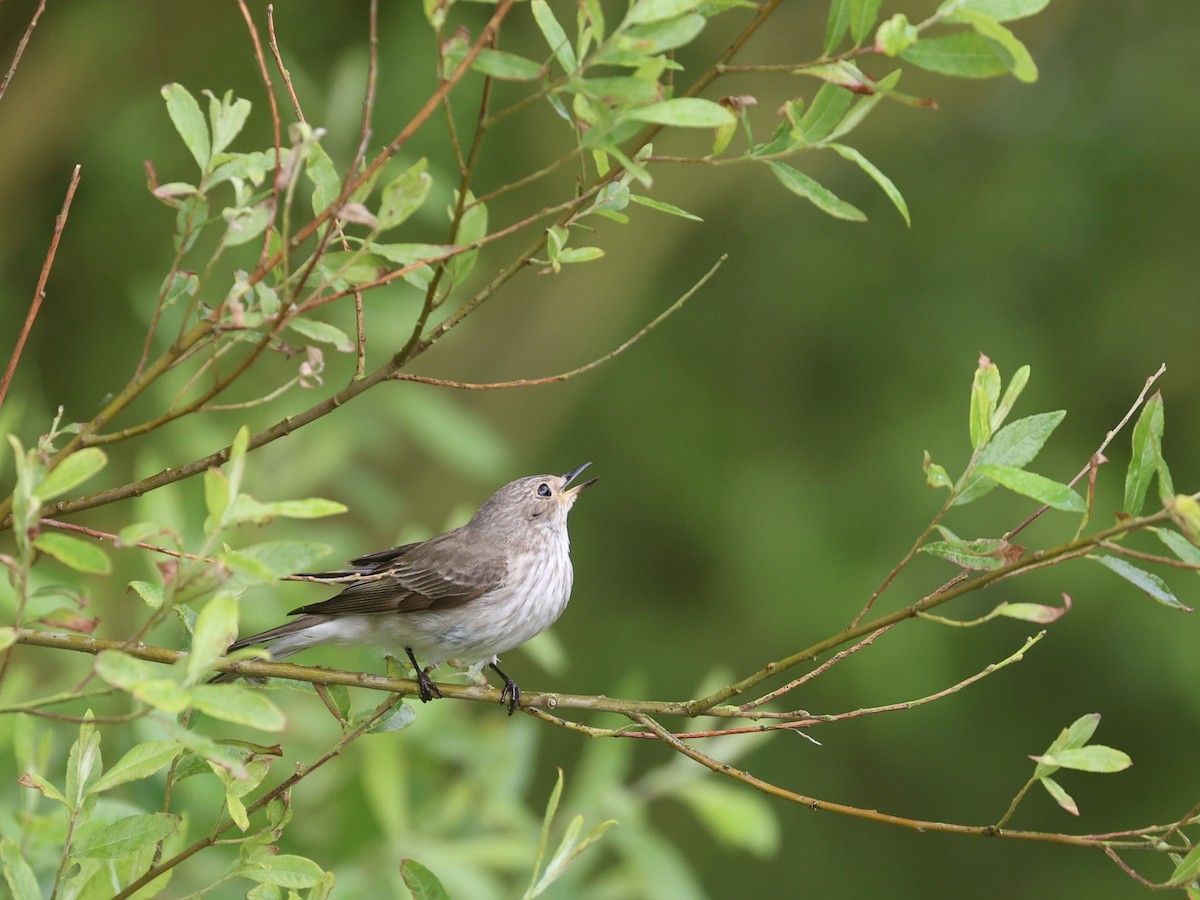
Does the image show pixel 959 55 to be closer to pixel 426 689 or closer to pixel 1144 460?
pixel 1144 460

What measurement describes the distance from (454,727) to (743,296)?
4.87 metres

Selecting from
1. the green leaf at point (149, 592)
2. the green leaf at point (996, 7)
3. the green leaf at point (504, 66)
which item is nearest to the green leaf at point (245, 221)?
the green leaf at point (504, 66)

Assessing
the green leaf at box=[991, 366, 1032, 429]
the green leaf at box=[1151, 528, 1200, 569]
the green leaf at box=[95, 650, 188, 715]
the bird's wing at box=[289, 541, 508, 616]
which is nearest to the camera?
the green leaf at box=[95, 650, 188, 715]

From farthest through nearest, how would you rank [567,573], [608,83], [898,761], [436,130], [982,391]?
[898,761]
[436,130]
[567,573]
[982,391]
[608,83]

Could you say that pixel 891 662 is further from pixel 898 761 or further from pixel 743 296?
pixel 743 296

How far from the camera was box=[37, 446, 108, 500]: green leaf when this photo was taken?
5.29ft

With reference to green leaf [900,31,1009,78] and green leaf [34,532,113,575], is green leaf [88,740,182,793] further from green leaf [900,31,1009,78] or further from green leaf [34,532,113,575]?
green leaf [900,31,1009,78]

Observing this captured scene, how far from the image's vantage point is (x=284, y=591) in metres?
4.10

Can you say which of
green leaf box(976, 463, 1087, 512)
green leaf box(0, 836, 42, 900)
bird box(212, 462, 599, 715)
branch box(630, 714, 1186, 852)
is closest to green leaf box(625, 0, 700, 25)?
green leaf box(976, 463, 1087, 512)

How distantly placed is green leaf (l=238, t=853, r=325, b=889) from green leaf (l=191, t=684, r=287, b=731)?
0.57 m

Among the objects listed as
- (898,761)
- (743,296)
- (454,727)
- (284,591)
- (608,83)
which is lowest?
(898,761)

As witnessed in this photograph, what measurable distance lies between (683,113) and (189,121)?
2.48 feet

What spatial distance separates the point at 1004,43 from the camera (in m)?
1.73

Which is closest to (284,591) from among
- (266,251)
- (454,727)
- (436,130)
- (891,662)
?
(454,727)
